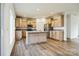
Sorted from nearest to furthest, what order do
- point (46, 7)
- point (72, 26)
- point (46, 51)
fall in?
point (46, 51), point (46, 7), point (72, 26)

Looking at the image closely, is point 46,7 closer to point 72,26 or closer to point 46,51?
point 46,51

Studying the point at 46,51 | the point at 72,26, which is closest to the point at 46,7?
the point at 46,51

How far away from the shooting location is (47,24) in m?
13.9

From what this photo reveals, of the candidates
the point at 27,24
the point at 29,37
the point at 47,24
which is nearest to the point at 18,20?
the point at 27,24

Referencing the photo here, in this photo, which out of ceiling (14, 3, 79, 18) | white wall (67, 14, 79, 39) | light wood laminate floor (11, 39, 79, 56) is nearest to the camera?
light wood laminate floor (11, 39, 79, 56)

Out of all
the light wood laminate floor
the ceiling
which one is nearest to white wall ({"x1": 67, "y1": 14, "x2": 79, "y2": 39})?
the ceiling

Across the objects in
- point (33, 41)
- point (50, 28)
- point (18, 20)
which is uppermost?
point (18, 20)

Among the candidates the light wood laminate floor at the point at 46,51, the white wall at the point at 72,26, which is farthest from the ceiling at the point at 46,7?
the light wood laminate floor at the point at 46,51

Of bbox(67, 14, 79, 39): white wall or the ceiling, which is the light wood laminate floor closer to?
the ceiling

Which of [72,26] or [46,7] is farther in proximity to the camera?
[72,26]

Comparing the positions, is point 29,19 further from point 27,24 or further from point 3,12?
point 3,12

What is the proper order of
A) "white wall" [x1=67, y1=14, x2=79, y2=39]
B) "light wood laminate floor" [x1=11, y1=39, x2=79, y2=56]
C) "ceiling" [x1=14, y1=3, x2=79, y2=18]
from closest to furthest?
1. "light wood laminate floor" [x1=11, y1=39, x2=79, y2=56]
2. "ceiling" [x1=14, y1=3, x2=79, y2=18]
3. "white wall" [x1=67, y1=14, x2=79, y2=39]

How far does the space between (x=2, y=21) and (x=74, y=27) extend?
9.39m

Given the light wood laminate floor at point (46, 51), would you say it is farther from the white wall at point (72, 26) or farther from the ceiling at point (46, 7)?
the white wall at point (72, 26)
